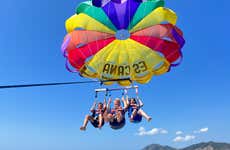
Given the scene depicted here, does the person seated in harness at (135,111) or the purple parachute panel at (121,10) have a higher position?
the purple parachute panel at (121,10)

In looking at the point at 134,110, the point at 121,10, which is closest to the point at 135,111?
the point at 134,110

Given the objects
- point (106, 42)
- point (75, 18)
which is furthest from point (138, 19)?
point (75, 18)

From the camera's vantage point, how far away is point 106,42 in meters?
14.6

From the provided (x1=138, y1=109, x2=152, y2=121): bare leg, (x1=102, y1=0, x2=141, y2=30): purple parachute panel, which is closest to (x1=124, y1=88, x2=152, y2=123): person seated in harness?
(x1=138, y1=109, x2=152, y2=121): bare leg

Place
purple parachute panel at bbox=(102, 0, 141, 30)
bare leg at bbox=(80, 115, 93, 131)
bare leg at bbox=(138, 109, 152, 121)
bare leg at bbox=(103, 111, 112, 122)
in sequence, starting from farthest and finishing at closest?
purple parachute panel at bbox=(102, 0, 141, 30) → bare leg at bbox=(103, 111, 112, 122) → bare leg at bbox=(80, 115, 93, 131) → bare leg at bbox=(138, 109, 152, 121)

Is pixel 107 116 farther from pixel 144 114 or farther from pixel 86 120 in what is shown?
pixel 144 114

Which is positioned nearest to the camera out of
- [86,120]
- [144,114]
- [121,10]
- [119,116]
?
[144,114]

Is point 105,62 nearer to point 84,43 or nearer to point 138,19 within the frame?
point 84,43

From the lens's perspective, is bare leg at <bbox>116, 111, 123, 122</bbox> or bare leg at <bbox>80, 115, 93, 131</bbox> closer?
bare leg at <bbox>80, 115, 93, 131</bbox>

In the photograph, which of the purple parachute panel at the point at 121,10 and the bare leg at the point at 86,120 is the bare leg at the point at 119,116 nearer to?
the bare leg at the point at 86,120

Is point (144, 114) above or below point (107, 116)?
below

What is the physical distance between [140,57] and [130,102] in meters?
2.09

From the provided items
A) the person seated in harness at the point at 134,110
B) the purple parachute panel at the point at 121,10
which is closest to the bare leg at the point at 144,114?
the person seated in harness at the point at 134,110

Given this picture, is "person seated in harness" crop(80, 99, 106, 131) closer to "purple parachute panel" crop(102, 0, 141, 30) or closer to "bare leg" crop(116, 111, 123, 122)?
"bare leg" crop(116, 111, 123, 122)
